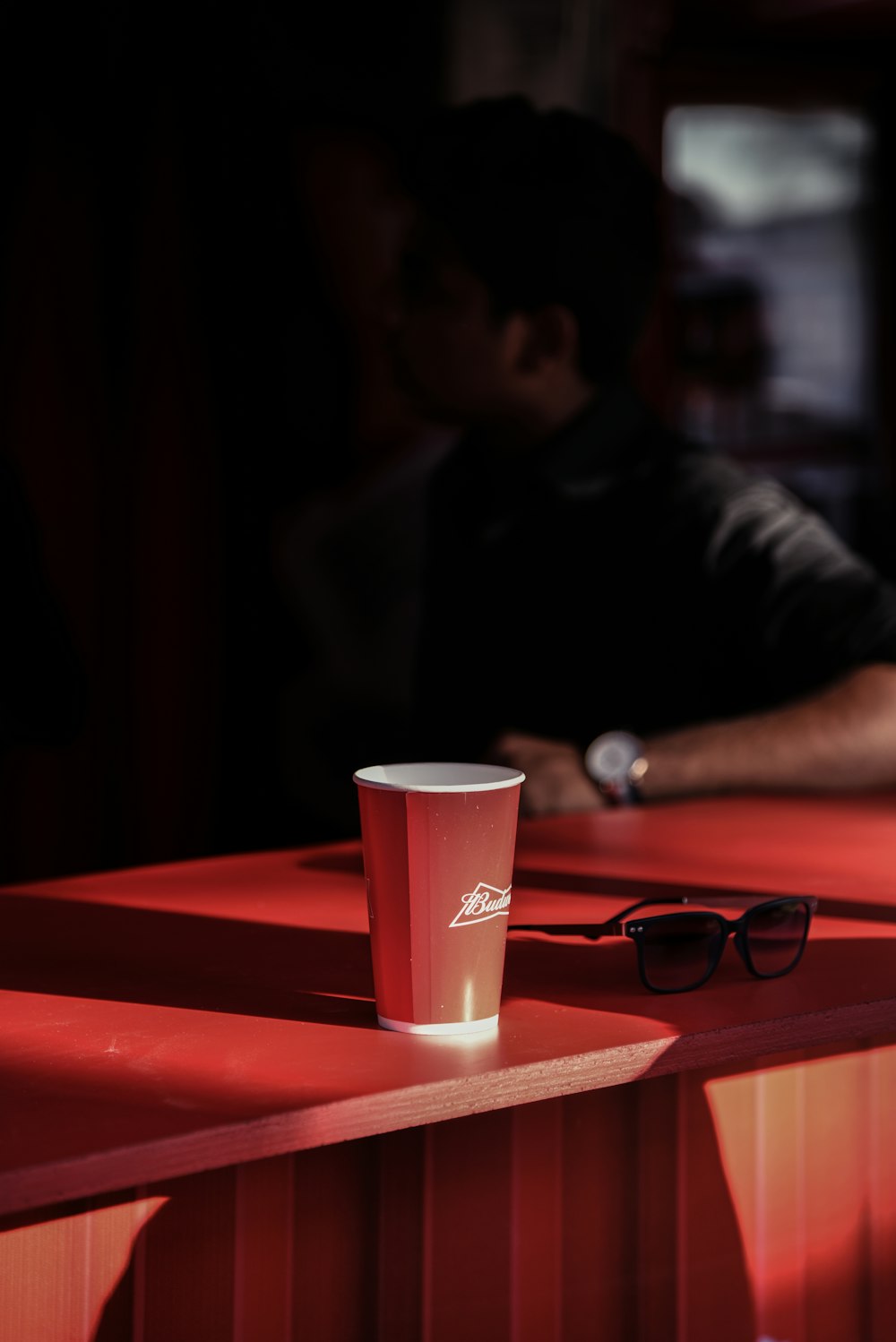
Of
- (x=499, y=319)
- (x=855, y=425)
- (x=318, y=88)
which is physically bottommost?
(x=855, y=425)

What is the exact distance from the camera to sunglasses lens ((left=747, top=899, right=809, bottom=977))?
874 mm

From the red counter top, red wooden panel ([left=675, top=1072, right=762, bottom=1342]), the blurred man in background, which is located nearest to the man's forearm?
the blurred man in background

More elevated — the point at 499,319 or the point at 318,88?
the point at 318,88

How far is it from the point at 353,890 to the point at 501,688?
1538 millimetres

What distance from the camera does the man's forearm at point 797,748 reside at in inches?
67.4

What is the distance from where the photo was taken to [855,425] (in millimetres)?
3439

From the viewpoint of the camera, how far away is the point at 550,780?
1733 millimetres

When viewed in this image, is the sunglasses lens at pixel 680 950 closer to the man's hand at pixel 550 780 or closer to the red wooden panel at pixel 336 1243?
the red wooden panel at pixel 336 1243

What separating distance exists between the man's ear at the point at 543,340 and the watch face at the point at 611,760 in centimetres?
106

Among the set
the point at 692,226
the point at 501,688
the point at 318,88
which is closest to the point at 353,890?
the point at 501,688

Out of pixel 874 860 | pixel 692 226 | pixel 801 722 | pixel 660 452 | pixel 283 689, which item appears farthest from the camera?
pixel 692 226

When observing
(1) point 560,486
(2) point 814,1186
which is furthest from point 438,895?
(1) point 560,486

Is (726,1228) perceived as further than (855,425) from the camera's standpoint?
No

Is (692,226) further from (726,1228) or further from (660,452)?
(726,1228)
